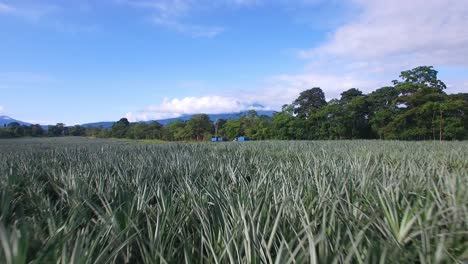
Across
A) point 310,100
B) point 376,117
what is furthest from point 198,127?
point 376,117

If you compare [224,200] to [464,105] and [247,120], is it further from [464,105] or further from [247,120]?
[247,120]

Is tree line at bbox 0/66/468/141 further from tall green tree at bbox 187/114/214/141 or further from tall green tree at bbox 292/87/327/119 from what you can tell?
tall green tree at bbox 187/114/214/141

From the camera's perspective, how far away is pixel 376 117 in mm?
41531

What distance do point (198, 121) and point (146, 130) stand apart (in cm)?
1198

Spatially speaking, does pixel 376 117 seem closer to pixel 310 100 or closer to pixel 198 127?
pixel 310 100

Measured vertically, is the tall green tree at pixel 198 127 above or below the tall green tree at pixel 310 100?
below

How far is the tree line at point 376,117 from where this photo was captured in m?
37.2

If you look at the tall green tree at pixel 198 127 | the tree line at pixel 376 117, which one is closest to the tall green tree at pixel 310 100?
→ the tree line at pixel 376 117

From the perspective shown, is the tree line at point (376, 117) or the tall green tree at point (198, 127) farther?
the tall green tree at point (198, 127)

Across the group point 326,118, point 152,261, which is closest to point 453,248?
point 152,261

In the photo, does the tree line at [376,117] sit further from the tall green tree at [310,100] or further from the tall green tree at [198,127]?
the tall green tree at [198,127]

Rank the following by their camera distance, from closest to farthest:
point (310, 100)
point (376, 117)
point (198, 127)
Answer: point (376, 117), point (310, 100), point (198, 127)

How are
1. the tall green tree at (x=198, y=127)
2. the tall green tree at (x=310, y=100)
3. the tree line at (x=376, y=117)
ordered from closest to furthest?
1. the tree line at (x=376, y=117)
2. the tall green tree at (x=310, y=100)
3. the tall green tree at (x=198, y=127)

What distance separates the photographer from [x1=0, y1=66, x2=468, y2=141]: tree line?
3725 cm
